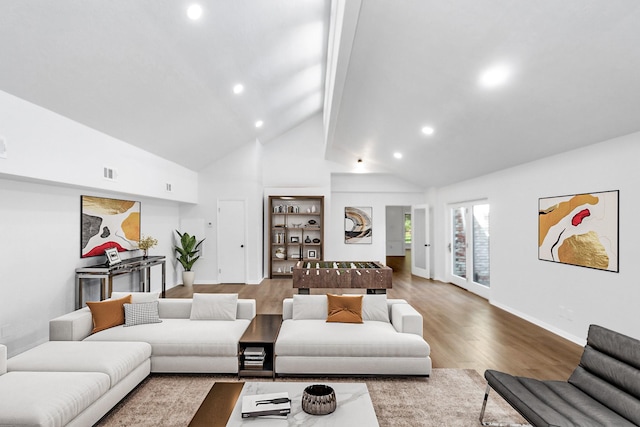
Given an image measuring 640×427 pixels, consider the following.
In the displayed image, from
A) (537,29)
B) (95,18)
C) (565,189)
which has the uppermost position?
(95,18)

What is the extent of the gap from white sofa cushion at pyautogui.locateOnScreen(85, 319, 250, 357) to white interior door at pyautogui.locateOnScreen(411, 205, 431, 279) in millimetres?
6229

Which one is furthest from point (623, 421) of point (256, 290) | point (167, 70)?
point (256, 290)

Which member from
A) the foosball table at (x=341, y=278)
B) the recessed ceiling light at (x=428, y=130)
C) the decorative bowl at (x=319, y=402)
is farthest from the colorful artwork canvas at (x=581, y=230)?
the decorative bowl at (x=319, y=402)

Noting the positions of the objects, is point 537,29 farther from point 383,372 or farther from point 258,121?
point 258,121

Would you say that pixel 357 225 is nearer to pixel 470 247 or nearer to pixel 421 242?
pixel 421 242

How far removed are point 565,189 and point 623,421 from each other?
9.86 ft

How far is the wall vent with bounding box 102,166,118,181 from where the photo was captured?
14.7 ft

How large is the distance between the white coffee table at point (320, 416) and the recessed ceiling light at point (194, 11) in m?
3.21

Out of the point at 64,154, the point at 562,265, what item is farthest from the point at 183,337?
the point at 562,265

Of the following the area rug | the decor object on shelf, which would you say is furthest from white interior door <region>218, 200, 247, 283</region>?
the area rug

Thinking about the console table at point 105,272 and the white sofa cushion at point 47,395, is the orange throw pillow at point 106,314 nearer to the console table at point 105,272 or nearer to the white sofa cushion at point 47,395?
the white sofa cushion at point 47,395

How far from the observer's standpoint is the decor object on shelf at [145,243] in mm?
5946

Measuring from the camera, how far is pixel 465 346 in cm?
404

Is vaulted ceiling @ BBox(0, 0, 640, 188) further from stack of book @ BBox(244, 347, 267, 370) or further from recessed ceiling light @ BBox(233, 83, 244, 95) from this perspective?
stack of book @ BBox(244, 347, 267, 370)
